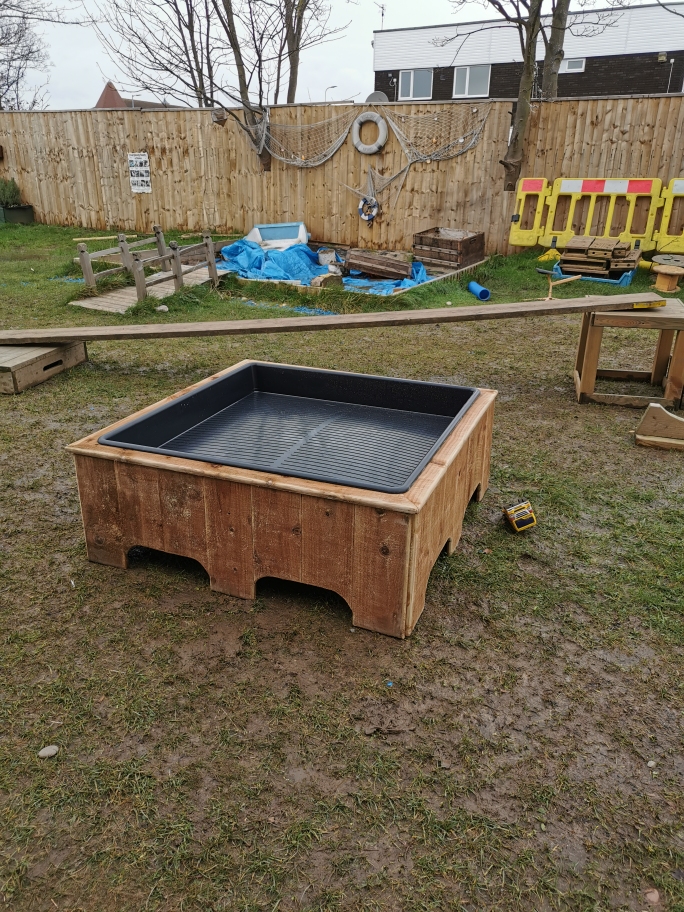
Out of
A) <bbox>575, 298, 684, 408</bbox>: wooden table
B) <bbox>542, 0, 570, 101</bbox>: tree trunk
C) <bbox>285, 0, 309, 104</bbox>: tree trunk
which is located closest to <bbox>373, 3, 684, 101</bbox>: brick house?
<bbox>285, 0, 309, 104</bbox>: tree trunk

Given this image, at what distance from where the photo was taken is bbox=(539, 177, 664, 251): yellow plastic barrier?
955cm

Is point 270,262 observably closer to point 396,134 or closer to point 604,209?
point 396,134

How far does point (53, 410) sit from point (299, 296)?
168 inches

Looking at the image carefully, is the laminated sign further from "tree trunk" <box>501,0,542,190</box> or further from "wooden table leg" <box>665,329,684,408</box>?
"wooden table leg" <box>665,329,684,408</box>

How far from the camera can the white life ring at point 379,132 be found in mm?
10773

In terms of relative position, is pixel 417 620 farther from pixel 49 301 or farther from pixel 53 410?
pixel 49 301

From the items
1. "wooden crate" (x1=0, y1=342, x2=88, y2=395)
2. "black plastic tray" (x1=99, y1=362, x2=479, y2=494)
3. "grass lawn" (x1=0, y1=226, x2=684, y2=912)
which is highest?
"black plastic tray" (x1=99, y1=362, x2=479, y2=494)

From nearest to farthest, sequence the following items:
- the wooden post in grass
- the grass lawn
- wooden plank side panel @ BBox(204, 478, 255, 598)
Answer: the grass lawn
wooden plank side panel @ BBox(204, 478, 255, 598)
the wooden post in grass

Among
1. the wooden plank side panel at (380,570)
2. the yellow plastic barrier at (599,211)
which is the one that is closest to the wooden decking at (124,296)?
the yellow plastic barrier at (599,211)

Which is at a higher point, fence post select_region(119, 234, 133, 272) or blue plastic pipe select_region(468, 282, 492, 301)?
fence post select_region(119, 234, 133, 272)

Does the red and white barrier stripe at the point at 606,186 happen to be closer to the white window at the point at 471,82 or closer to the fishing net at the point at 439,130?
the fishing net at the point at 439,130

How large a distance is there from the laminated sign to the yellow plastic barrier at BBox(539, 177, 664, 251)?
7588mm

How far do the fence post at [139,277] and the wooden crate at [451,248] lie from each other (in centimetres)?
408

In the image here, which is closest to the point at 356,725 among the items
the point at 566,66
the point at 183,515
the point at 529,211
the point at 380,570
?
the point at 380,570
